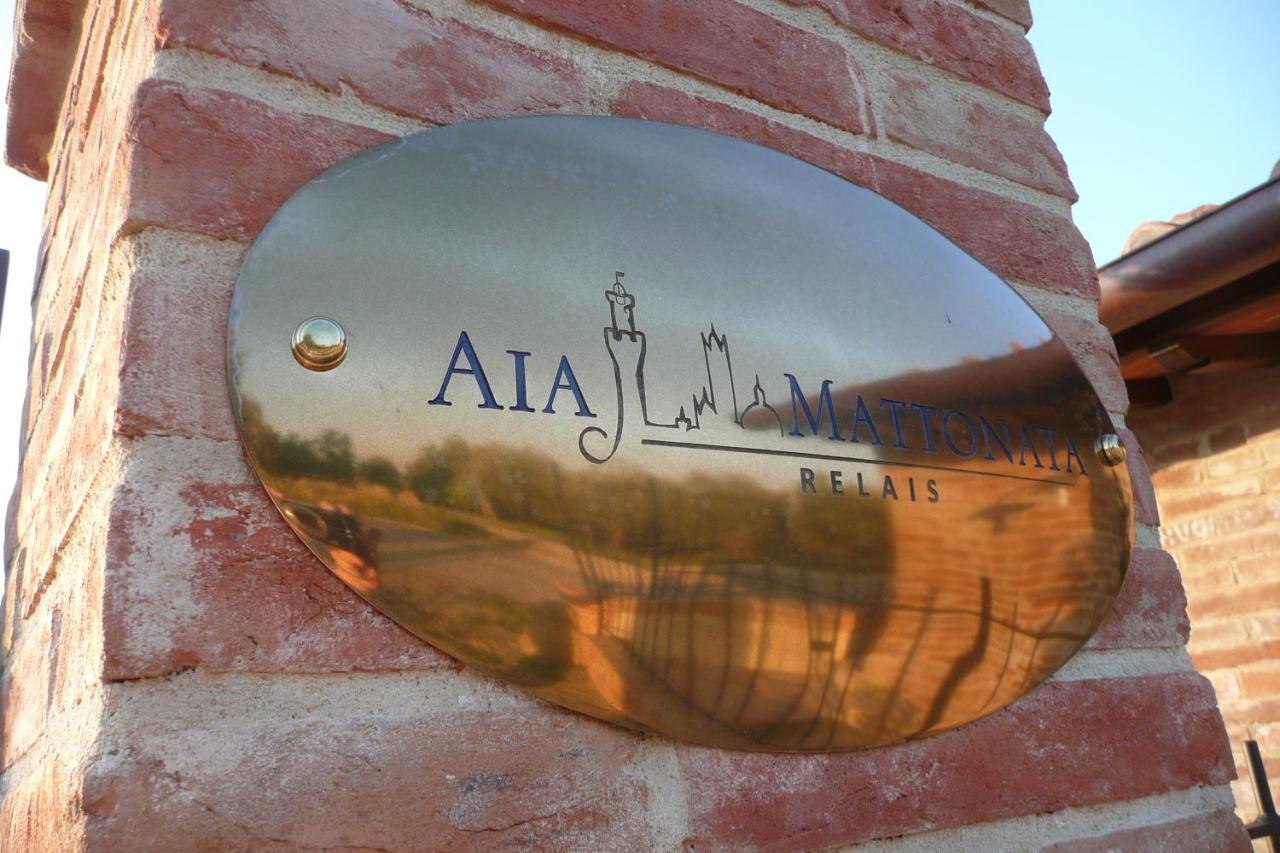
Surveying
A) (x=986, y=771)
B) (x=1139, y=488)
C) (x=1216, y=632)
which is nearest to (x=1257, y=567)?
(x=1216, y=632)

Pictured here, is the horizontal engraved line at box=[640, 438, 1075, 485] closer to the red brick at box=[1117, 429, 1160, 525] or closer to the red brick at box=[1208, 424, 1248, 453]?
the red brick at box=[1117, 429, 1160, 525]

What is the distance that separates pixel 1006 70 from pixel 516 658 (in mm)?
706

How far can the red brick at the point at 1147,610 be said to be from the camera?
2.35ft

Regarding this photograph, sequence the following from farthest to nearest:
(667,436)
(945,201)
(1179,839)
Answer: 1. (945,201)
2. (1179,839)
3. (667,436)

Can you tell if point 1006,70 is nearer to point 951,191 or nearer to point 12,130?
point 951,191

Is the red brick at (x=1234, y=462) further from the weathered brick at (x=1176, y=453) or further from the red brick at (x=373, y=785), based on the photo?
the red brick at (x=373, y=785)

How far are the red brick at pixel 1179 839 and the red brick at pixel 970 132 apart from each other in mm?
505

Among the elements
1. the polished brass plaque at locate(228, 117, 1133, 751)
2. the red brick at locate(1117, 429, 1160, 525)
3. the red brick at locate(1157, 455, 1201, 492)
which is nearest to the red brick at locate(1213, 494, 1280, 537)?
Answer: the red brick at locate(1157, 455, 1201, 492)

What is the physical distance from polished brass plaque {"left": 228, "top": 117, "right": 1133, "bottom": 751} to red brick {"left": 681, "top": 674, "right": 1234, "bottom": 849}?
0.02m

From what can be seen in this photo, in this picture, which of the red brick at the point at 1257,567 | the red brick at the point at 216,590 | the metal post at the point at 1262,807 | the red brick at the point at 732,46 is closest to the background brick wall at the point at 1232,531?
the red brick at the point at 1257,567

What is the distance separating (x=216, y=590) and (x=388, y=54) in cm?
32

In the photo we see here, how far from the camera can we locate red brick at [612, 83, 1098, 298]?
0.67m

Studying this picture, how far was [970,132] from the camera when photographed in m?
0.81

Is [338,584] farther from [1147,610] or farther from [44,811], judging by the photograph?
[1147,610]
